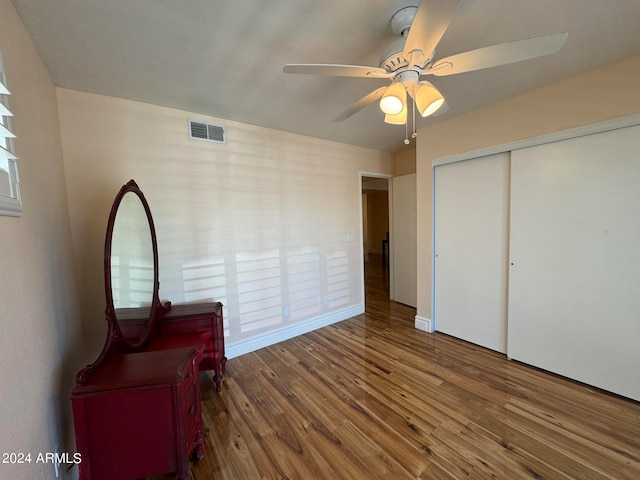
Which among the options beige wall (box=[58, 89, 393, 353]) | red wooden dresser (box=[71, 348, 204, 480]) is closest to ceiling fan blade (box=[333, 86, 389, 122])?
beige wall (box=[58, 89, 393, 353])

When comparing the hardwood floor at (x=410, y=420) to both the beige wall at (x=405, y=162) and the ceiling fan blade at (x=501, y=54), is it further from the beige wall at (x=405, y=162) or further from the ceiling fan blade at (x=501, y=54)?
the beige wall at (x=405, y=162)

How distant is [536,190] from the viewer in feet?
6.88

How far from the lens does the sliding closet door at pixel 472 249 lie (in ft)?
7.82

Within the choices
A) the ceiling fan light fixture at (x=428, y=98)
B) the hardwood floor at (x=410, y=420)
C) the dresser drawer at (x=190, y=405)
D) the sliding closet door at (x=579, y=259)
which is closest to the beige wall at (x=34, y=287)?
the dresser drawer at (x=190, y=405)

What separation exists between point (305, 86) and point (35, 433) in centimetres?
241

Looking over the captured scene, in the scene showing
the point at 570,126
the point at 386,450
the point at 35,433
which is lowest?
the point at 386,450

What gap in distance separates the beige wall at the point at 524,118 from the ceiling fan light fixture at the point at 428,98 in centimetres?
138

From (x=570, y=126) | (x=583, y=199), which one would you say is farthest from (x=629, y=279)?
(x=570, y=126)

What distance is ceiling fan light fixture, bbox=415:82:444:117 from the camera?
1.28 metres

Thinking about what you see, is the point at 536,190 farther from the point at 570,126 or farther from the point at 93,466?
the point at 93,466

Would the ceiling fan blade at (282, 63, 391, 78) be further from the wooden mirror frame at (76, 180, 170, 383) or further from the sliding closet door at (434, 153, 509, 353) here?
the sliding closet door at (434, 153, 509, 353)

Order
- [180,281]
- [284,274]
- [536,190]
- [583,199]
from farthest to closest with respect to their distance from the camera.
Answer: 1. [284,274]
2. [180,281]
3. [536,190]
4. [583,199]

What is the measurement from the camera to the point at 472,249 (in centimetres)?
258

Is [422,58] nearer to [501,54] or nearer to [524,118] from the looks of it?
[501,54]
